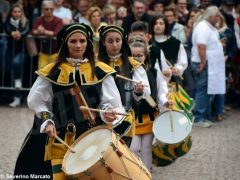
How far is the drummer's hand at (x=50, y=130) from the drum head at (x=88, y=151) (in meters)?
0.22

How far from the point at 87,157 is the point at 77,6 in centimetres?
799

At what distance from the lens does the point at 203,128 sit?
11031 mm

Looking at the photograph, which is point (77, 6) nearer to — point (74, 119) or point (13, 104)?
point (13, 104)

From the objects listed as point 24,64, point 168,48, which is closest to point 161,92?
point 168,48

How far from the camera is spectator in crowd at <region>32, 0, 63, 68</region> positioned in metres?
11.7

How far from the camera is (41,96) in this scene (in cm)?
574

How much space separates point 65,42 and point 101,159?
1.20 meters

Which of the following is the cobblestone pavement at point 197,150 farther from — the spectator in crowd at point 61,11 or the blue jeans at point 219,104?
the spectator in crowd at point 61,11

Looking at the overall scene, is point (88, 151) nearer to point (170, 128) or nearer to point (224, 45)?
point (170, 128)

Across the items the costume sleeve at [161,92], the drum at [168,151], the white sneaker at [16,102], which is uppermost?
the costume sleeve at [161,92]

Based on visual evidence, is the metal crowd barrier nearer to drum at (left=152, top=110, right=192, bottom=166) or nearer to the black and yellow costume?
drum at (left=152, top=110, right=192, bottom=166)

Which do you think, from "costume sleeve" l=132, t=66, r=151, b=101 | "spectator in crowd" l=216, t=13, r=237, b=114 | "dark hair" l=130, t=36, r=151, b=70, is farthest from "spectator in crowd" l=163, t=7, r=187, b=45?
"costume sleeve" l=132, t=66, r=151, b=101

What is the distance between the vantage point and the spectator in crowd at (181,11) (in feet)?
A: 40.7

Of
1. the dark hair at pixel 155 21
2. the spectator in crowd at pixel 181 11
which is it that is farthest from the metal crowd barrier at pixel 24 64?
the dark hair at pixel 155 21
